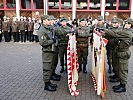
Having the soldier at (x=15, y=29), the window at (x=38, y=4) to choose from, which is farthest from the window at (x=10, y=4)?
the soldier at (x=15, y=29)

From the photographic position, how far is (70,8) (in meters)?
Answer: 21.7

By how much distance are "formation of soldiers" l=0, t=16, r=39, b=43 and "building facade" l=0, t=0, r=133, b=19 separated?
15.6 ft

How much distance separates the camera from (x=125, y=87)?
685 centimetres

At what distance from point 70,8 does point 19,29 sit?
22.0ft

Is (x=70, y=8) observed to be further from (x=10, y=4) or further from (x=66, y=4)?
(x=10, y=4)

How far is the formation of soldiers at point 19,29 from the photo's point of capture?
16.5m

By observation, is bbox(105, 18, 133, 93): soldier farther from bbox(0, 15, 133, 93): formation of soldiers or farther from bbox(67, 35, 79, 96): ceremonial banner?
bbox(67, 35, 79, 96): ceremonial banner

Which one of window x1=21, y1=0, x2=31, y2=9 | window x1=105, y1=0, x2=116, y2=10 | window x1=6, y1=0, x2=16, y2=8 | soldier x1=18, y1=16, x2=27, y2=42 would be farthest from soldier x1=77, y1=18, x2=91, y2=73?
window x1=6, y1=0, x2=16, y2=8

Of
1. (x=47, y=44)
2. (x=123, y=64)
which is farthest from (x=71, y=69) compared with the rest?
(x=123, y=64)

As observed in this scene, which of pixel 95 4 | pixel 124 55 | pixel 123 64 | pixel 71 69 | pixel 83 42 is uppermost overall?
pixel 95 4

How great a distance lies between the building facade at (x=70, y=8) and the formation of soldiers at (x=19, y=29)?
4.77 m

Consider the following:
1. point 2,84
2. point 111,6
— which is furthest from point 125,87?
point 111,6

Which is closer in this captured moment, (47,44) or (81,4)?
(47,44)

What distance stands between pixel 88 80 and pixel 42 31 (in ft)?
8.04
